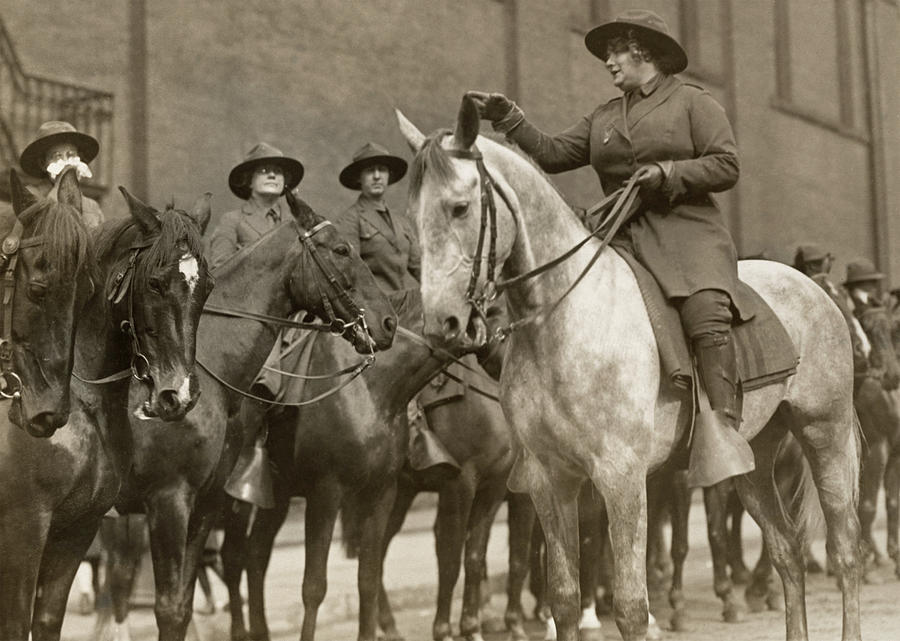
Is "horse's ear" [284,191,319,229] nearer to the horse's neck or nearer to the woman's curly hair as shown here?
the horse's neck

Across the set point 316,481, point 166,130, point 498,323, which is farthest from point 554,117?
point 316,481

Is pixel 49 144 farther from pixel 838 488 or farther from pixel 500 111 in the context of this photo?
pixel 838 488

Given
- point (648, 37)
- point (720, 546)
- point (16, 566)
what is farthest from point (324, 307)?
point (720, 546)

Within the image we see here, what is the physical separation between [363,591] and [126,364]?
2.88 metres

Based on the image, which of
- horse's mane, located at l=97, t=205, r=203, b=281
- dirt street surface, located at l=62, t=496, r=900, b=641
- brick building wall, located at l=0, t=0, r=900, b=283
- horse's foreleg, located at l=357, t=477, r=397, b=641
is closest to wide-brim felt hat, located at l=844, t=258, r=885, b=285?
brick building wall, located at l=0, t=0, r=900, b=283

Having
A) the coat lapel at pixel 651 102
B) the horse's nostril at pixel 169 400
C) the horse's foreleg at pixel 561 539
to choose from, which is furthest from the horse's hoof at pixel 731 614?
the horse's nostril at pixel 169 400

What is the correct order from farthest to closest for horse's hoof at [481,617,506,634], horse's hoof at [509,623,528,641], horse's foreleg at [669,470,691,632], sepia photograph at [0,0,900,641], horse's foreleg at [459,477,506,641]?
1. horse's foreleg at [669,470,691,632]
2. horse's hoof at [481,617,506,634]
3. horse's hoof at [509,623,528,641]
4. horse's foreleg at [459,477,506,641]
5. sepia photograph at [0,0,900,641]

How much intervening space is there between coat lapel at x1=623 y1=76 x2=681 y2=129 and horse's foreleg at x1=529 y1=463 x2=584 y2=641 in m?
1.69

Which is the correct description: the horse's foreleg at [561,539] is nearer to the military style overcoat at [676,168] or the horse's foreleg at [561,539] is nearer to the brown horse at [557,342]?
the brown horse at [557,342]

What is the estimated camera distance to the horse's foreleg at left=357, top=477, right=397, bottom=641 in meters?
7.44

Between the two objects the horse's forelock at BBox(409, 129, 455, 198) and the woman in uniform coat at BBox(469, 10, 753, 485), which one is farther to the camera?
the woman in uniform coat at BBox(469, 10, 753, 485)

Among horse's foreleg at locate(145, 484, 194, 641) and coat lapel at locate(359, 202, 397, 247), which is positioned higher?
coat lapel at locate(359, 202, 397, 247)

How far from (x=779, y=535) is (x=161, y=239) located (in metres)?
3.71

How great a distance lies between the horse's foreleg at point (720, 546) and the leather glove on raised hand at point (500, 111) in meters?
4.16
